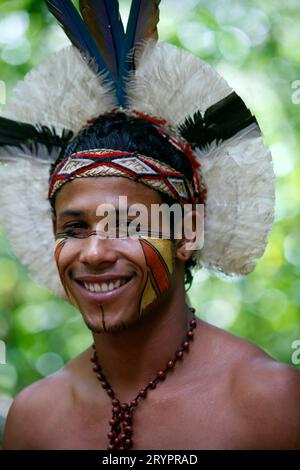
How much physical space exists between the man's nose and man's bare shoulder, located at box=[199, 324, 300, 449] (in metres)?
0.68

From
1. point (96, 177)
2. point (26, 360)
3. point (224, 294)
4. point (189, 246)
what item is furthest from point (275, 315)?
point (96, 177)

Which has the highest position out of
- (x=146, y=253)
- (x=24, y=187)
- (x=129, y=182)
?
(x=24, y=187)

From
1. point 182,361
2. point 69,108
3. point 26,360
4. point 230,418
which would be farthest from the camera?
point 26,360

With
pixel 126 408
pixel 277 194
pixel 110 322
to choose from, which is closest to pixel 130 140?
pixel 110 322

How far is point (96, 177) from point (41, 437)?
1246mm

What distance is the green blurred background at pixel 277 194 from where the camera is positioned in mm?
5684

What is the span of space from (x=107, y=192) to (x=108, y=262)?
0.30 metres

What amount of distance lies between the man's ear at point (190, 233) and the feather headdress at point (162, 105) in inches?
2.9

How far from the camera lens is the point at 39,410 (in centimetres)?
303

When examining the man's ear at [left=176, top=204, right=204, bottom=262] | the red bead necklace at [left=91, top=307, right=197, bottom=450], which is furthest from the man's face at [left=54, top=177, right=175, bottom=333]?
the red bead necklace at [left=91, top=307, right=197, bottom=450]

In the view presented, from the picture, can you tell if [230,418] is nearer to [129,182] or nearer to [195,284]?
[129,182]

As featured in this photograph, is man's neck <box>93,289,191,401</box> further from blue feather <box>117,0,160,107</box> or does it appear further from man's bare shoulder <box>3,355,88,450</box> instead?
blue feather <box>117,0,160,107</box>

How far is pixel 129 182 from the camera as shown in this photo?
8.76ft

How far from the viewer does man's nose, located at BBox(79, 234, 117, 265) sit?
8.41 ft
